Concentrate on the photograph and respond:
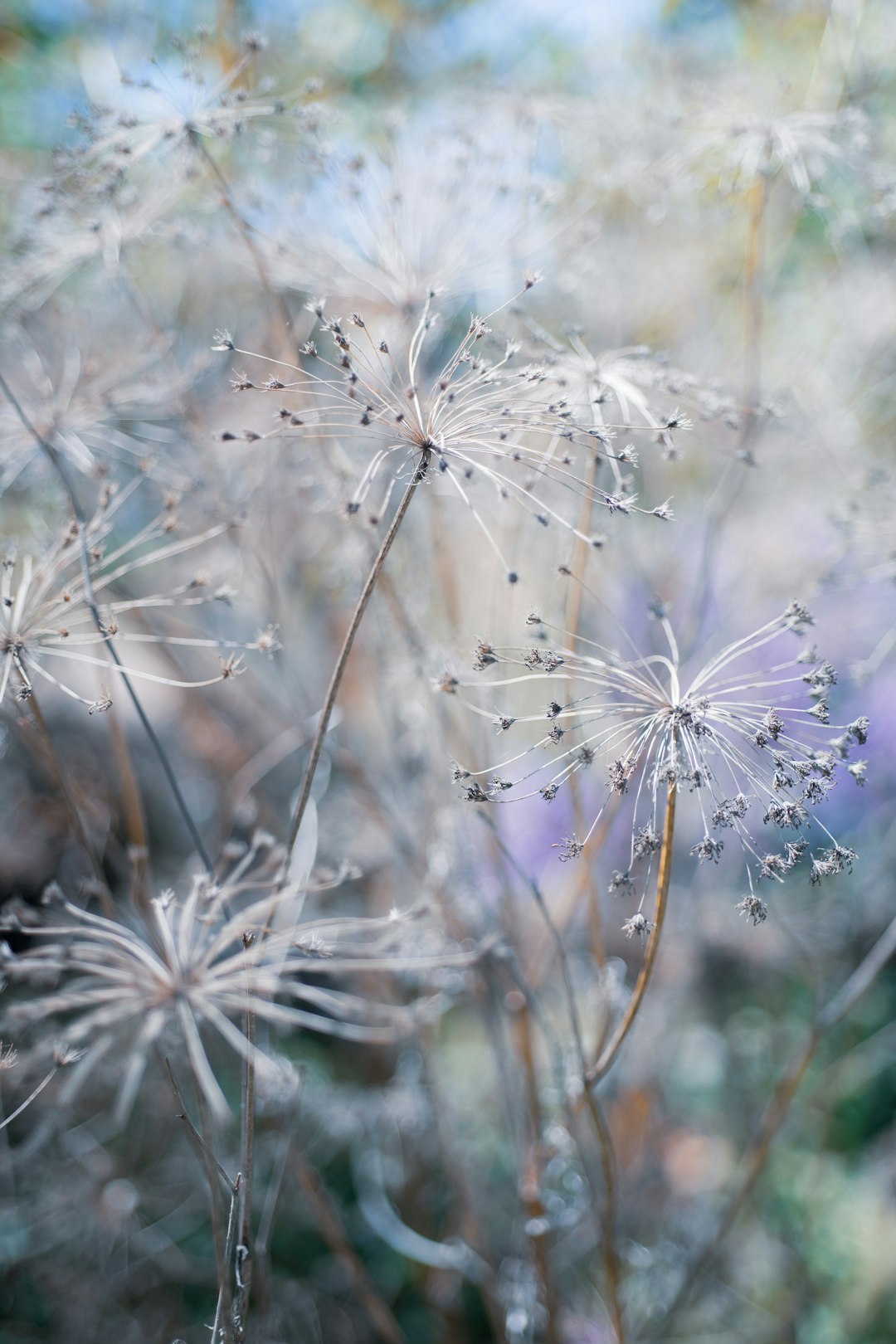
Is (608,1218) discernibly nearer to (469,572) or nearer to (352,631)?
(352,631)

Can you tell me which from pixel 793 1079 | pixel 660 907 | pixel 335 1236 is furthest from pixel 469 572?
pixel 660 907

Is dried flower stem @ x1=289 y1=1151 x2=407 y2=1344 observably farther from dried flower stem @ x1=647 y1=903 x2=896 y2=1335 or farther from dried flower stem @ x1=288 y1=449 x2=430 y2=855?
dried flower stem @ x1=288 y1=449 x2=430 y2=855

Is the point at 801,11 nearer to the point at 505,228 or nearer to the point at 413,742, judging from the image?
the point at 505,228

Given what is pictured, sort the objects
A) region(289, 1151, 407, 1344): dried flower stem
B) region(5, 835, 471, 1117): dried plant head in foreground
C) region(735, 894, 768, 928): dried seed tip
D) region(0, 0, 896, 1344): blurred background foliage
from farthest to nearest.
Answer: region(0, 0, 896, 1344): blurred background foliage → region(289, 1151, 407, 1344): dried flower stem → region(5, 835, 471, 1117): dried plant head in foreground → region(735, 894, 768, 928): dried seed tip

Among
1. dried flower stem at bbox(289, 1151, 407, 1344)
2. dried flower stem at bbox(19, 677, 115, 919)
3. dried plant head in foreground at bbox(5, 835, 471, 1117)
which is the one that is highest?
dried flower stem at bbox(19, 677, 115, 919)

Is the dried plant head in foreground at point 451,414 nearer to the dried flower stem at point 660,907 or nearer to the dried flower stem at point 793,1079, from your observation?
the dried flower stem at point 660,907

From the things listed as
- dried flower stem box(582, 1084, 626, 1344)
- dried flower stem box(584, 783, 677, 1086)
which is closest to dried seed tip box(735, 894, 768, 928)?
dried flower stem box(584, 783, 677, 1086)

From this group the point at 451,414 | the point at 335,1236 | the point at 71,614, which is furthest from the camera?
the point at 335,1236

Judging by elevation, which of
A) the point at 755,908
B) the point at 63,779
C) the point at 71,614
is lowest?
the point at 755,908

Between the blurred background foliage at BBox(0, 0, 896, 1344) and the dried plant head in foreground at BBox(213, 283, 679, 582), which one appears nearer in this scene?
the dried plant head in foreground at BBox(213, 283, 679, 582)
